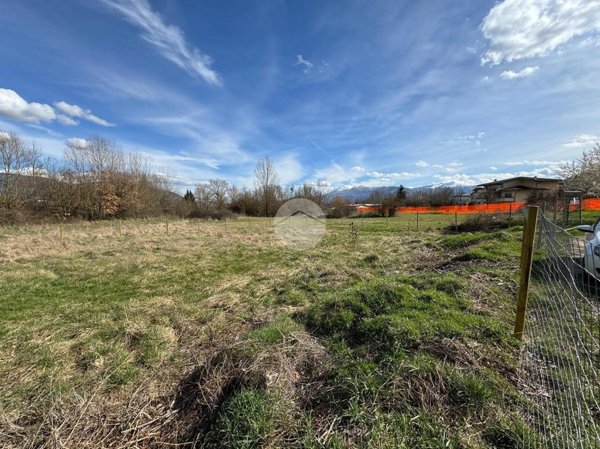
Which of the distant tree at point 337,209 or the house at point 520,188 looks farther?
the house at point 520,188

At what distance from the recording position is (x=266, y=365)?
8.68 feet

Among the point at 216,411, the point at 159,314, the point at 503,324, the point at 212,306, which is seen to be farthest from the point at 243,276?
the point at 503,324

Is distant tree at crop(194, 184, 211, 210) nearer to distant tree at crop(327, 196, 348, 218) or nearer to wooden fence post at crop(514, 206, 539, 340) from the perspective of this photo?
distant tree at crop(327, 196, 348, 218)

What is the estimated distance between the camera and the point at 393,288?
455 cm

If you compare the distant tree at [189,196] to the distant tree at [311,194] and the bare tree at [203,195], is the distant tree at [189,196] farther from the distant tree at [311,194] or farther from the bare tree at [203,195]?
the distant tree at [311,194]

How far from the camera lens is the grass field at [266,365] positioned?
206 centimetres

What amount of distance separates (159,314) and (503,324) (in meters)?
5.37

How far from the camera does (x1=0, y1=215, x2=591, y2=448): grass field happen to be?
2.06m

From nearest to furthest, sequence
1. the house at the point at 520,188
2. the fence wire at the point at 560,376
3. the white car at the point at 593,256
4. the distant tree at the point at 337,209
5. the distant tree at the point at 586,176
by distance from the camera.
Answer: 1. the fence wire at the point at 560,376
2. the white car at the point at 593,256
3. the distant tree at the point at 586,176
4. the distant tree at the point at 337,209
5. the house at the point at 520,188

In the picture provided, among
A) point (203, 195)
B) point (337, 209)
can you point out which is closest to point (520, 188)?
point (337, 209)

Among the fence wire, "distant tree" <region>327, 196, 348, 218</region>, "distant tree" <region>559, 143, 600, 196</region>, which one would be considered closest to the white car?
the fence wire

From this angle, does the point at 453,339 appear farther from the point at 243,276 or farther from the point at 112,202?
the point at 112,202

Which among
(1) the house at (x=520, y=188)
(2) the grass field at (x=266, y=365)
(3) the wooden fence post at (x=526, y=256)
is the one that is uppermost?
(1) the house at (x=520, y=188)

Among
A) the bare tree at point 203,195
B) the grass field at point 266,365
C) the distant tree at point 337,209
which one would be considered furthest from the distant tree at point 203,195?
the grass field at point 266,365
